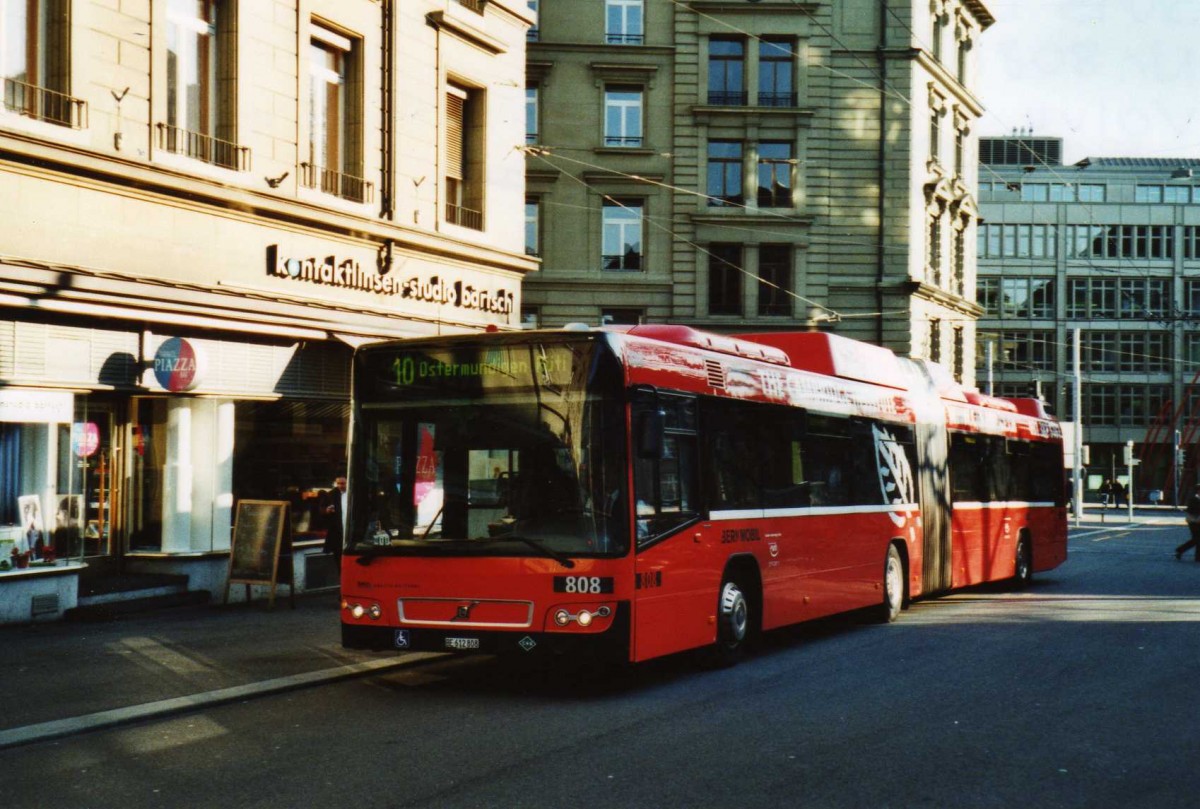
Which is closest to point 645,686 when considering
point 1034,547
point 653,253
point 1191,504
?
point 1034,547

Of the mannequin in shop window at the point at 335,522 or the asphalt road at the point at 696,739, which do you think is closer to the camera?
the asphalt road at the point at 696,739

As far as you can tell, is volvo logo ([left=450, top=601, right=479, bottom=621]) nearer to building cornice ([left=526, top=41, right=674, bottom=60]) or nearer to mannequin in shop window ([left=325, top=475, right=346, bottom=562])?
mannequin in shop window ([left=325, top=475, right=346, bottom=562])

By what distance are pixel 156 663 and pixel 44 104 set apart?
627cm

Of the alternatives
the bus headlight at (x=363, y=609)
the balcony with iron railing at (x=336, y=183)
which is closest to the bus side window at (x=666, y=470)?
the bus headlight at (x=363, y=609)

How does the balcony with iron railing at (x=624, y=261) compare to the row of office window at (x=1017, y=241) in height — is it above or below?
below

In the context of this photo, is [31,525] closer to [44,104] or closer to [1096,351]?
[44,104]

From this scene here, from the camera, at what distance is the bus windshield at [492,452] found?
417 inches

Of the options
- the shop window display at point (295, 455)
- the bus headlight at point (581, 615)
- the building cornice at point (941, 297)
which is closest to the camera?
the bus headlight at point (581, 615)

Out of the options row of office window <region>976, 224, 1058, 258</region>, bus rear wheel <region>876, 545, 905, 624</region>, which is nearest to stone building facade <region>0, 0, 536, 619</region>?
bus rear wheel <region>876, 545, 905, 624</region>

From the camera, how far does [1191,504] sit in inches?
1206

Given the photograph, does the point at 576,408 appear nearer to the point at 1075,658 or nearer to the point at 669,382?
the point at 669,382

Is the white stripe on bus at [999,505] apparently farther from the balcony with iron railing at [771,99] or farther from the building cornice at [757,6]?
the building cornice at [757,6]

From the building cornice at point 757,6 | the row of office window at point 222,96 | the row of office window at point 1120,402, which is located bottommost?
the row of office window at point 1120,402

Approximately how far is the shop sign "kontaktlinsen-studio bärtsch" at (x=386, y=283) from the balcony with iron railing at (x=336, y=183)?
0.95 m
